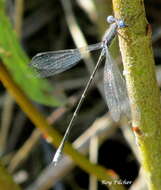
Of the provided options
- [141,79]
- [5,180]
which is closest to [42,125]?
[5,180]

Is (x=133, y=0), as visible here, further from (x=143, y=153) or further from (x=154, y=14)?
(x=154, y=14)

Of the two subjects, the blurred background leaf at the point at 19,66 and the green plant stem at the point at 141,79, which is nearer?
the green plant stem at the point at 141,79

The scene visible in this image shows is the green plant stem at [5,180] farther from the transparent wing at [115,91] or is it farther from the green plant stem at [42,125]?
the transparent wing at [115,91]

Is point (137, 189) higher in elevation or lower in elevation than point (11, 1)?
lower

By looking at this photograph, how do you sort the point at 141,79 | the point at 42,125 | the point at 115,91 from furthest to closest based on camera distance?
the point at 42,125 < the point at 115,91 < the point at 141,79

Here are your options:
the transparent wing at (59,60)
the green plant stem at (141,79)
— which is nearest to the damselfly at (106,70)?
the transparent wing at (59,60)

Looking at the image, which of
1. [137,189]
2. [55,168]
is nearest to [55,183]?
[55,168]

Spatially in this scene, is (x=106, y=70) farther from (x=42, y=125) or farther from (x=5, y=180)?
(x=5, y=180)
